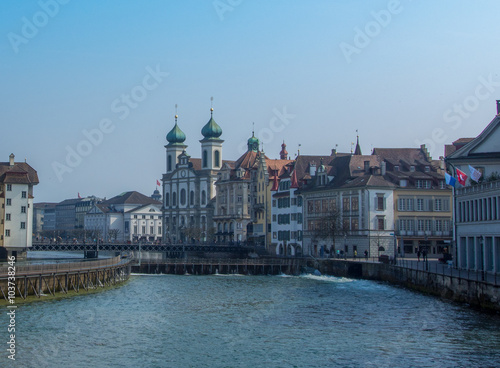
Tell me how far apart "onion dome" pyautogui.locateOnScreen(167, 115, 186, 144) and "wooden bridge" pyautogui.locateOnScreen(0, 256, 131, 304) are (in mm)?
116462

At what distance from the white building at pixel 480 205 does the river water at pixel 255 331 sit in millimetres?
6279

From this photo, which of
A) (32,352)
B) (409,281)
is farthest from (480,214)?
(32,352)

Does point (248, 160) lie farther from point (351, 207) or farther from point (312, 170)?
point (351, 207)

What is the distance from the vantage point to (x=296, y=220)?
108 metres

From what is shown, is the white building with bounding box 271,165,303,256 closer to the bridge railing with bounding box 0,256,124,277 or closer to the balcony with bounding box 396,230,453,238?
the balcony with bounding box 396,230,453,238

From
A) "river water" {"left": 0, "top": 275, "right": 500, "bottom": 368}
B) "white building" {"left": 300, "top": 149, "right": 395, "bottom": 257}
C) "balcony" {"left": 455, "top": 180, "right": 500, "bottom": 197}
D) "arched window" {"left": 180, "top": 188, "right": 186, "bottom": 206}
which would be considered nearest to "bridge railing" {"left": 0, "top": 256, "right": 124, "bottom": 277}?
"river water" {"left": 0, "top": 275, "right": 500, "bottom": 368}

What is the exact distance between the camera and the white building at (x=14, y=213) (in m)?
117

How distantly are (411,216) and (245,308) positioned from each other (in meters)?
42.8

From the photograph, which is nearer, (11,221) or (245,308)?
(245,308)

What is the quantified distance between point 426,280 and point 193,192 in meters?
116

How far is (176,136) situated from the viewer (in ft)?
625

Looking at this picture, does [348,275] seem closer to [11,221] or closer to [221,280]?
[221,280]

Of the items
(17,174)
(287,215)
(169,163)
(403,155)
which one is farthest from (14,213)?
(169,163)

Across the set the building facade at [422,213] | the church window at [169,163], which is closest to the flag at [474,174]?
the building facade at [422,213]
